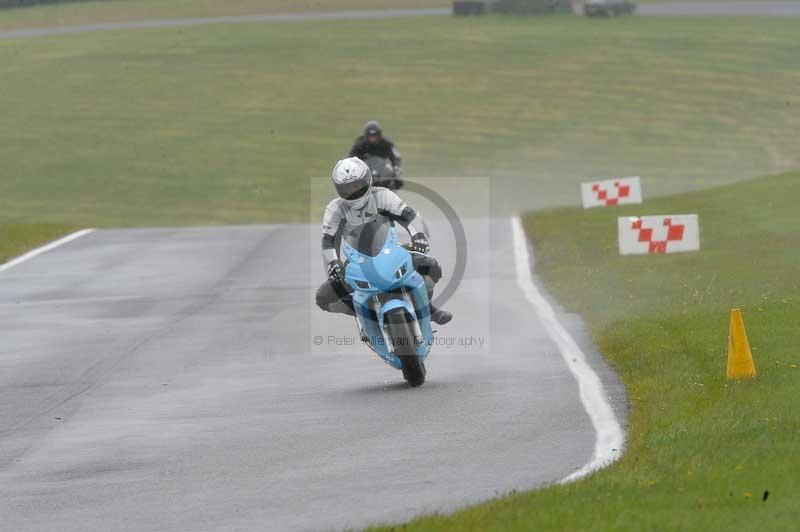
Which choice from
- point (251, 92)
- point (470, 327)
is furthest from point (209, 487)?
point (251, 92)

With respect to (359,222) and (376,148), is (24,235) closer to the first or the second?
(376,148)

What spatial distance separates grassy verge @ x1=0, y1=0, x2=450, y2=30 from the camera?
66.2 m

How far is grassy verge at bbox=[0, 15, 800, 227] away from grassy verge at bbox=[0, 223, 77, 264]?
420 cm

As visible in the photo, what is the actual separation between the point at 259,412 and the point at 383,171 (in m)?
18.2

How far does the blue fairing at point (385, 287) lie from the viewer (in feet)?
39.9

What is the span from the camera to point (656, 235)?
2202 centimetres

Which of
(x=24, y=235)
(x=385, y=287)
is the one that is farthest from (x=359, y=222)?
(x=24, y=235)

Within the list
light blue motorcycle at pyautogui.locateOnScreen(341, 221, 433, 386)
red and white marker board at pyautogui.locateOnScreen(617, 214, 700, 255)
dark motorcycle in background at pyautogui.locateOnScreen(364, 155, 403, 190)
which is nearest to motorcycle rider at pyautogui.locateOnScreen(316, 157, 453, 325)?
light blue motorcycle at pyautogui.locateOnScreen(341, 221, 433, 386)

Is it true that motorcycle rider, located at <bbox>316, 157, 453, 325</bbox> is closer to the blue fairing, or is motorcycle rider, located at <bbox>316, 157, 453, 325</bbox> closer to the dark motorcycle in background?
the blue fairing

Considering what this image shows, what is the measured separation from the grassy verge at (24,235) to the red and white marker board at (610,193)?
10.5 m

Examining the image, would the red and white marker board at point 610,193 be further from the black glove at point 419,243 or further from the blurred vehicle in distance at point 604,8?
the blurred vehicle in distance at point 604,8

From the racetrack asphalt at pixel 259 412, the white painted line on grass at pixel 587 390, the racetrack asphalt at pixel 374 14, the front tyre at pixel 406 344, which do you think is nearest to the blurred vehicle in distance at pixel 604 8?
the racetrack asphalt at pixel 374 14

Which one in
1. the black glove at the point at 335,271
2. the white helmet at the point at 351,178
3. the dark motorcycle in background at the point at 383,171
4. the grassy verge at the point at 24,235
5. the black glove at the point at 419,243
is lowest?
the grassy verge at the point at 24,235

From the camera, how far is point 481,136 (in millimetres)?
47844
